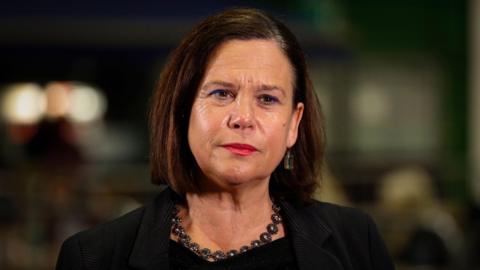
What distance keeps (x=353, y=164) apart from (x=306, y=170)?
41.0 ft

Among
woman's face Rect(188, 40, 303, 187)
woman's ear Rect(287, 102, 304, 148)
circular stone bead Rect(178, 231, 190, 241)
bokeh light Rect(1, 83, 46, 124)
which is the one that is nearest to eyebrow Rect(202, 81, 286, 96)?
woman's face Rect(188, 40, 303, 187)

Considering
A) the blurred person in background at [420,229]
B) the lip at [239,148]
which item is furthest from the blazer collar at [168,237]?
the blurred person in background at [420,229]

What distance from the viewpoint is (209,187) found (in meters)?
2.05

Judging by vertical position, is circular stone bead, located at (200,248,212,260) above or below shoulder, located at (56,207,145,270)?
below

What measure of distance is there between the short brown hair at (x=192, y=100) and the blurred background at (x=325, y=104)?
0.70 feet

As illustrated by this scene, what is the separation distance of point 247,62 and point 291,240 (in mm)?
399

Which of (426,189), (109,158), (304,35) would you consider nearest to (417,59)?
(109,158)

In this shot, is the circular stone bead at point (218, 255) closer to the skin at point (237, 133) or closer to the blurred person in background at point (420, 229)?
the skin at point (237, 133)

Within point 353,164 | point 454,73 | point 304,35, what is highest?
point 304,35

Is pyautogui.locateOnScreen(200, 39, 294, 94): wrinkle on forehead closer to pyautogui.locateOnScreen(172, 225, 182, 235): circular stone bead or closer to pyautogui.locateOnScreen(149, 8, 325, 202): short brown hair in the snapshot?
pyautogui.locateOnScreen(149, 8, 325, 202): short brown hair

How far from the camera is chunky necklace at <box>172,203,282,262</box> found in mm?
1998

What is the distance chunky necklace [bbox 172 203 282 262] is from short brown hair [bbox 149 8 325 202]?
7 centimetres

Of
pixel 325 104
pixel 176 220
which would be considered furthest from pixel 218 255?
pixel 325 104

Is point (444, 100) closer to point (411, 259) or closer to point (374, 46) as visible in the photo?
point (374, 46)
